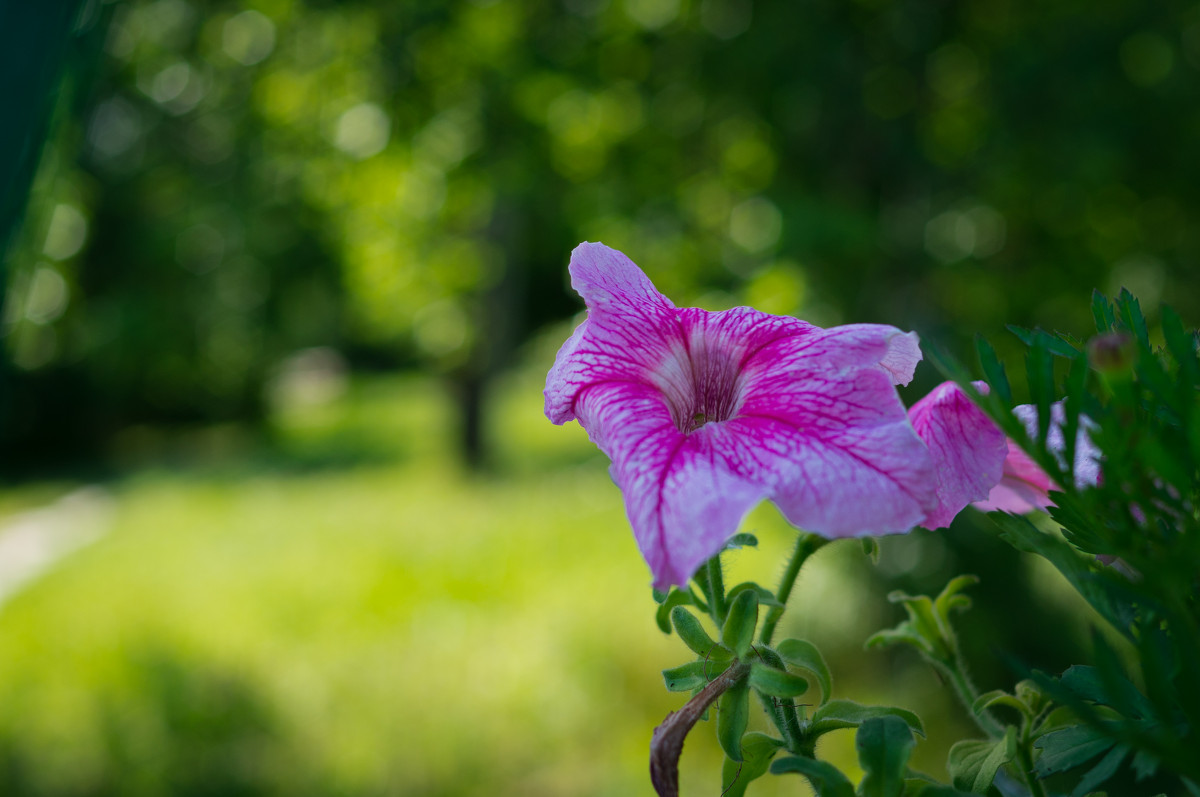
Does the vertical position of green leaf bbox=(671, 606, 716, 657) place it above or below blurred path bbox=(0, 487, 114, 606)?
below

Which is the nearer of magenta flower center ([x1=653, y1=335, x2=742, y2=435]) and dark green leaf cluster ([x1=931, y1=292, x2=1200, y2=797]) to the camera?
dark green leaf cluster ([x1=931, y1=292, x2=1200, y2=797])

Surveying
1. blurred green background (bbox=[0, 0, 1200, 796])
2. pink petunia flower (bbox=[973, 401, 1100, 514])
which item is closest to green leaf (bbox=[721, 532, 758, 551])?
pink petunia flower (bbox=[973, 401, 1100, 514])

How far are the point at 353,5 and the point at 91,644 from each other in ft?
10.6

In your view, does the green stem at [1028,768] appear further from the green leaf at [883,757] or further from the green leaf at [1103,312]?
the green leaf at [1103,312]

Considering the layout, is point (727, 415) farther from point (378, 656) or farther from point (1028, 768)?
point (378, 656)

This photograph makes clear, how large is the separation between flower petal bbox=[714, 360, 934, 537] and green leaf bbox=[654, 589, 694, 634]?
9 centimetres

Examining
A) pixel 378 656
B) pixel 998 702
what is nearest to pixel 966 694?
pixel 998 702

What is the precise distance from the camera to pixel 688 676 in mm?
433

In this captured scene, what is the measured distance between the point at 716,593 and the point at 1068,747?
0.51 ft

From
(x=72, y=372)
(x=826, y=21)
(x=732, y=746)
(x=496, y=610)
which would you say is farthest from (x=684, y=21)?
(x=72, y=372)

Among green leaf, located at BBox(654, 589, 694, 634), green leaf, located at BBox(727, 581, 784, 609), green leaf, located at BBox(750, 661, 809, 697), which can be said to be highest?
green leaf, located at BBox(654, 589, 694, 634)

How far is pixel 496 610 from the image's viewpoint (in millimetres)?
4715

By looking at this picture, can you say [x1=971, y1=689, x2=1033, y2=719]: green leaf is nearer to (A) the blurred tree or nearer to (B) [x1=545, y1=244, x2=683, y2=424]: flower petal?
(B) [x1=545, y1=244, x2=683, y2=424]: flower petal

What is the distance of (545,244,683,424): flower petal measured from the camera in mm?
419
